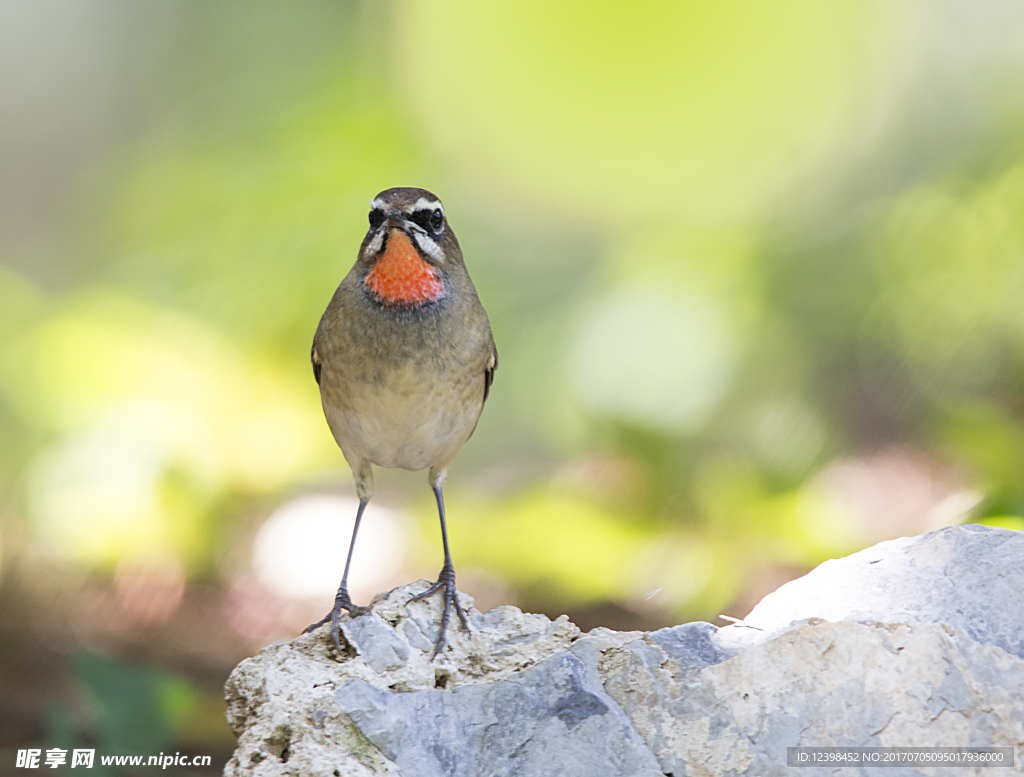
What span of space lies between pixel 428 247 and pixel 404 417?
1.41 ft

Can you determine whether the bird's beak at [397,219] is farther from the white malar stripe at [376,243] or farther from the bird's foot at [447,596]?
the bird's foot at [447,596]

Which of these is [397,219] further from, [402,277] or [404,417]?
[404,417]

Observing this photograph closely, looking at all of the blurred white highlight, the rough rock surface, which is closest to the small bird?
the rough rock surface

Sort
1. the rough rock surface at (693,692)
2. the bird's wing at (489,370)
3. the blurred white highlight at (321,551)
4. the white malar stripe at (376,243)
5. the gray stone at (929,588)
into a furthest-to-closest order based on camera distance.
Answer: the blurred white highlight at (321,551) < the bird's wing at (489,370) < the white malar stripe at (376,243) < the gray stone at (929,588) < the rough rock surface at (693,692)

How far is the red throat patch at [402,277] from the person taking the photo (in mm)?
2162

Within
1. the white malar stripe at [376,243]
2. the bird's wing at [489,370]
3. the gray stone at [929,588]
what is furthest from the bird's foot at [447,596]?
the white malar stripe at [376,243]

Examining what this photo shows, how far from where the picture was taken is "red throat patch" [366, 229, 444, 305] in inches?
85.1

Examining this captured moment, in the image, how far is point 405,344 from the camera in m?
2.18

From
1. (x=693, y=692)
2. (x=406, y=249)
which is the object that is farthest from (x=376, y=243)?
(x=693, y=692)

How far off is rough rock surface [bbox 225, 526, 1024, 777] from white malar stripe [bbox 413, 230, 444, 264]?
0.93 m

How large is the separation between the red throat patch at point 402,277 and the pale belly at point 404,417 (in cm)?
19

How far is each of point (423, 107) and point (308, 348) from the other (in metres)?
1.32

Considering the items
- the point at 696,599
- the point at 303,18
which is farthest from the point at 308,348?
the point at 696,599

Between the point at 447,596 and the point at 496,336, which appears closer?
the point at 447,596
